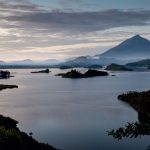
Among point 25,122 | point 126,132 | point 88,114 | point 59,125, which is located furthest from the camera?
point 88,114

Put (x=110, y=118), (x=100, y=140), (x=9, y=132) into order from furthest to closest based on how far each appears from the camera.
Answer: (x=110, y=118), (x=100, y=140), (x=9, y=132)

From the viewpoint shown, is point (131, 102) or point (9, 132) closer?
point (9, 132)

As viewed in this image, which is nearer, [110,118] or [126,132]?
[126,132]

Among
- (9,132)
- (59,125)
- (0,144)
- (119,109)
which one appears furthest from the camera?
(119,109)

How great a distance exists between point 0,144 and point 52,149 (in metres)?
6.33

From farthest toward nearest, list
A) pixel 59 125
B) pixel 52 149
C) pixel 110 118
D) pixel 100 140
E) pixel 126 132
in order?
pixel 110 118 → pixel 59 125 → pixel 100 140 → pixel 52 149 → pixel 126 132

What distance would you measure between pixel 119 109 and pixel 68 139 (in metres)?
26.6

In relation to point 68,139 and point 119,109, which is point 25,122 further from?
point 119,109

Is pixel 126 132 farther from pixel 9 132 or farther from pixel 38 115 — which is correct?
pixel 38 115

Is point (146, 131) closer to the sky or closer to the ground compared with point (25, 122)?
closer to the sky

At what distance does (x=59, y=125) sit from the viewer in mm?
45531

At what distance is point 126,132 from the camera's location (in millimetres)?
10812

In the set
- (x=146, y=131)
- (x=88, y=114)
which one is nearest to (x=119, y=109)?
(x=88, y=114)

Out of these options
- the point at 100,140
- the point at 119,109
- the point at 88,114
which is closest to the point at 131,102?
the point at 119,109
